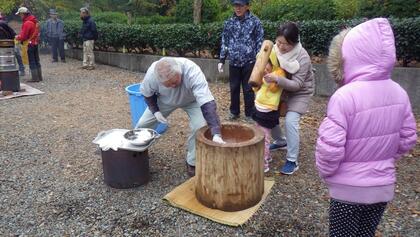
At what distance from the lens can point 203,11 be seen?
12.0m

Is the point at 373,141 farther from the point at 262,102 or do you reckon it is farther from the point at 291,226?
the point at 262,102

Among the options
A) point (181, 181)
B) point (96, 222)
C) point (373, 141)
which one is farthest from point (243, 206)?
point (373, 141)

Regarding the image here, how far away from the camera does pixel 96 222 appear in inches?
125

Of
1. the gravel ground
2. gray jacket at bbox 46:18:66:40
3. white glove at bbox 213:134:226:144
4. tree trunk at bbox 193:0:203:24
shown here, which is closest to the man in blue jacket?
gray jacket at bbox 46:18:66:40

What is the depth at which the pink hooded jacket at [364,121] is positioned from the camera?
1942 millimetres

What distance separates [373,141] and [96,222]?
86.8 inches

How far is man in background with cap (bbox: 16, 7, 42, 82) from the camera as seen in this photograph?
28.1 feet

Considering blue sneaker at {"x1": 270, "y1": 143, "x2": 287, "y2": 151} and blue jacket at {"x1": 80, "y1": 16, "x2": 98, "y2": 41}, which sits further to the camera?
blue jacket at {"x1": 80, "y1": 16, "x2": 98, "y2": 41}

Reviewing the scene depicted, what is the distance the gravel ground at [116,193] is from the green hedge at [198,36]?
1.64 m

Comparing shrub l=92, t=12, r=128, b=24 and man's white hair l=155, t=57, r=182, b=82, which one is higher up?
shrub l=92, t=12, r=128, b=24

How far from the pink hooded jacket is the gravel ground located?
3.42 feet

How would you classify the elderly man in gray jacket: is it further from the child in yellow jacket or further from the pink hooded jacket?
the pink hooded jacket

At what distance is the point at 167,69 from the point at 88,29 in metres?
7.76

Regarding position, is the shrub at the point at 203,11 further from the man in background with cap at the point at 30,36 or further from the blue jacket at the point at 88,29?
the man in background with cap at the point at 30,36
